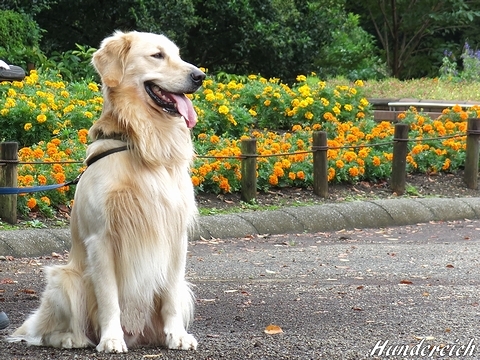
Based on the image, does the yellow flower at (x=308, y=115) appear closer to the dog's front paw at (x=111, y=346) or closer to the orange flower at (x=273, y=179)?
the orange flower at (x=273, y=179)

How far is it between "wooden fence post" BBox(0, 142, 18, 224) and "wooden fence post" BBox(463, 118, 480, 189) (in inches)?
245

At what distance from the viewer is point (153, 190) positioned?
4473 mm

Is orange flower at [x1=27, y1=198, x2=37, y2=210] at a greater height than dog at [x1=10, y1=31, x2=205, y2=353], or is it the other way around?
dog at [x1=10, y1=31, x2=205, y2=353]

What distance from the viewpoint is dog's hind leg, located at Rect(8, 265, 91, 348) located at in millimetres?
4539

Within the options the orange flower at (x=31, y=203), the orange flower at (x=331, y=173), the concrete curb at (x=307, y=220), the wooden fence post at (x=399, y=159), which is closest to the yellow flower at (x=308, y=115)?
the wooden fence post at (x=399, y=159)

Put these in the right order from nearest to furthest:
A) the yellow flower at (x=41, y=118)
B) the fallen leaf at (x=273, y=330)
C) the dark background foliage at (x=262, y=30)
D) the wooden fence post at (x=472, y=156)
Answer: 1. the fallen leaf at (x=273, y=330)
2. the yellow flower at (x=41, y=118)
3. the wooden fence post at (x=472, y=156)
4. the dark background foliage at (x=262, y=30)

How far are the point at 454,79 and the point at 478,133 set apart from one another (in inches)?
268

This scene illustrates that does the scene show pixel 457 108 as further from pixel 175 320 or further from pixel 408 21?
pixel 175 320

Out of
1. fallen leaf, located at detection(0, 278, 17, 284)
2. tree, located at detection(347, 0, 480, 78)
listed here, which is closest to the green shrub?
fallen leaf, located at detection(0, 278, 17, 284)

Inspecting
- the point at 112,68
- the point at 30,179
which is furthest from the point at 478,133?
the point at 112,68

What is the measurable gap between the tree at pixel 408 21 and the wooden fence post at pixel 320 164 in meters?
10.2

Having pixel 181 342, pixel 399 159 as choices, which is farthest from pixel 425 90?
pixel 181 342

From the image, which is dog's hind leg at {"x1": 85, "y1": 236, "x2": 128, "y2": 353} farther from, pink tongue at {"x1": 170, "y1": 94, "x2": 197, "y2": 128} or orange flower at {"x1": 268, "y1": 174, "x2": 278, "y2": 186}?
orange flower at {"x1": 268, "y1": 174, "x2": 278, "y2": 186}

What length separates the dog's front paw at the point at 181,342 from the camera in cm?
459
